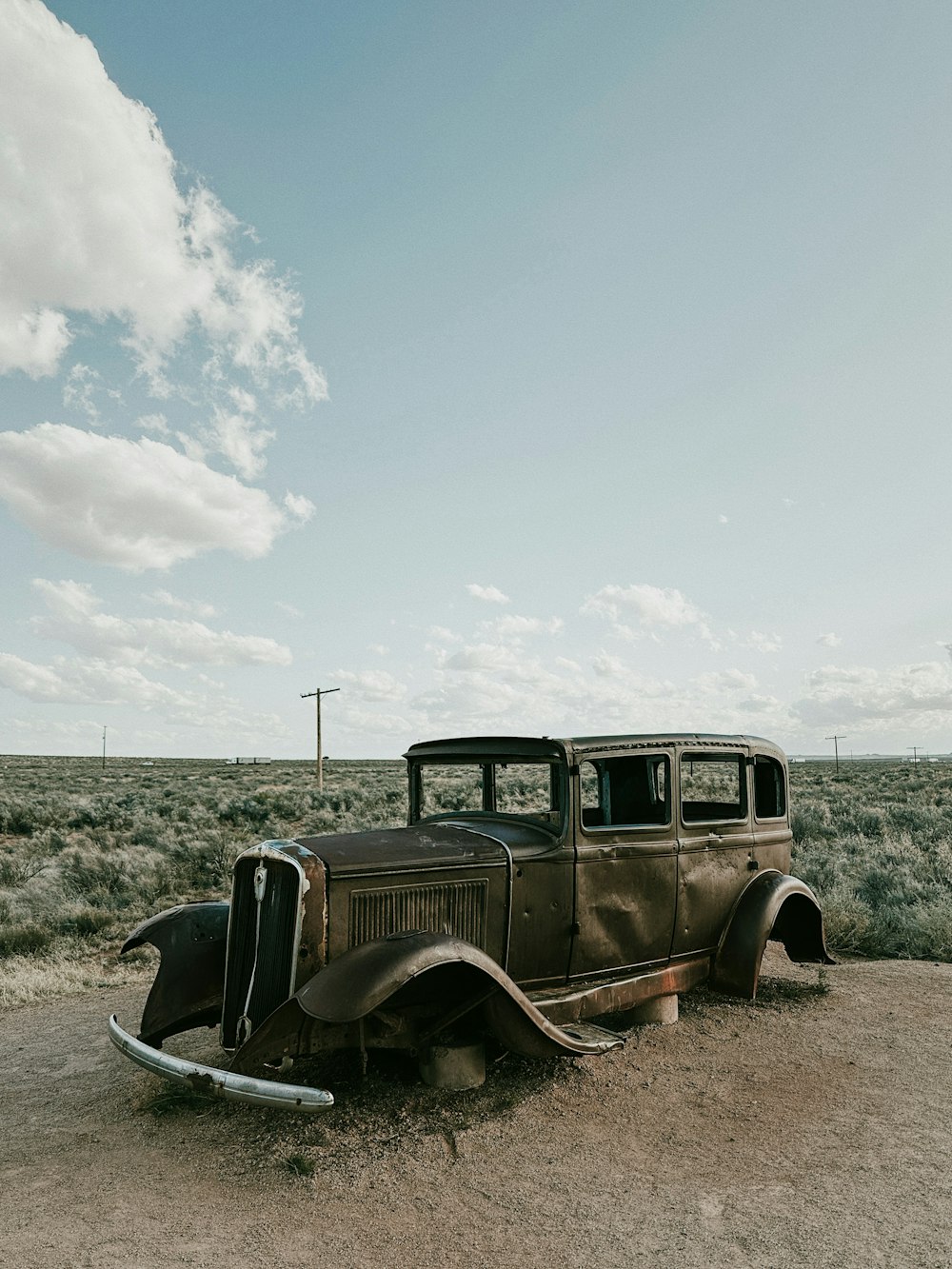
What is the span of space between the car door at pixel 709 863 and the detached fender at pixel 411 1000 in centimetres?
136

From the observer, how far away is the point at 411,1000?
4.82m

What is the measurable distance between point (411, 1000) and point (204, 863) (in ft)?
31.0

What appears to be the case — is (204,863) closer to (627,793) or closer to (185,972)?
(185,972)

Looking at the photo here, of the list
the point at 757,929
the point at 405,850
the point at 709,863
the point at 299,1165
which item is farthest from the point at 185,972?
the point at 757,929

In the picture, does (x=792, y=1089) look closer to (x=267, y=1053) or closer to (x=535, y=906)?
(x=535, y=906)

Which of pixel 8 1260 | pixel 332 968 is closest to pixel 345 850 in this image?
pixel 332 968

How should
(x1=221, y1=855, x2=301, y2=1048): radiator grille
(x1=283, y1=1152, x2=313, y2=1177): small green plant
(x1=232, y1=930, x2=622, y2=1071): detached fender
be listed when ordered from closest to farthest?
(x1=232, y1=930, x2=622, y2=1071): detached fender < (x1=283, y1=1152, x2=313, y2=1177): small green plant < (x1=221, y1=855, x2=301, y2=1048): radiator grille

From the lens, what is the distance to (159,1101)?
5.13m

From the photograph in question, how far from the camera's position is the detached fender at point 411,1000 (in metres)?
4.07

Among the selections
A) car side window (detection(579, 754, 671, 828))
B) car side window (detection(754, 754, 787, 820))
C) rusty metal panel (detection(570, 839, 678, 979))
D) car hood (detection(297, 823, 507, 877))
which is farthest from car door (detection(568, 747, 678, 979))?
car side window (detection(754, 754, 787, 820))

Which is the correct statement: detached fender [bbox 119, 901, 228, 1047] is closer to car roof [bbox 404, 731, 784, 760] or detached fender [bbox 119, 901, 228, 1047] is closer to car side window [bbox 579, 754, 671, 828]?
car roof [bbox 404, 731, 784, 760]

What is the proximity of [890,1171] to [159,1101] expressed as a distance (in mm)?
4163

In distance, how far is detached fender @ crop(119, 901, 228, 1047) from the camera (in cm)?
526

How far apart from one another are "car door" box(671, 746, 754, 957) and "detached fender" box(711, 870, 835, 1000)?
0.10 meters
